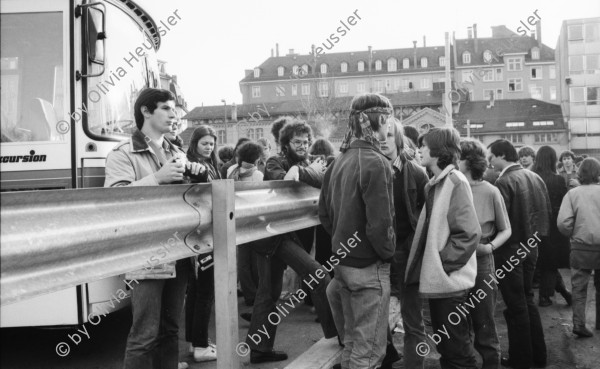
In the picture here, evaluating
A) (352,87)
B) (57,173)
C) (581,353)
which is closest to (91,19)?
(57,173)

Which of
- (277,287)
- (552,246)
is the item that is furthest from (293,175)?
(552,246)

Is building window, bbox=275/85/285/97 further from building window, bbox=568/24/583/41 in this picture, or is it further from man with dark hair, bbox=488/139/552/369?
man with dark hair, bbox=488/139/552/369

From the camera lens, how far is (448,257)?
4.16 metres

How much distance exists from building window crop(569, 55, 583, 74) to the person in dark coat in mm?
58195

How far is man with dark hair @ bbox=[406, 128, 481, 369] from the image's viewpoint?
416 cm

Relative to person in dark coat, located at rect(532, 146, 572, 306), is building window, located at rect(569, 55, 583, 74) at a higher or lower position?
higher

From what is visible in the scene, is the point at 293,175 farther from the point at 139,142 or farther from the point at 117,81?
the point at 117,81

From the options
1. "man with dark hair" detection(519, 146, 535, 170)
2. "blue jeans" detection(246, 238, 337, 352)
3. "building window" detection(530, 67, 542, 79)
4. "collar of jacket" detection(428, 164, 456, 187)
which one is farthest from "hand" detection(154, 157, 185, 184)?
"building window" detection(530, 67, 542, 79)

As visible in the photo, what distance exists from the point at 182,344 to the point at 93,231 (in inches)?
168

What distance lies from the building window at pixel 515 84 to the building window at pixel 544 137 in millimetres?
26711

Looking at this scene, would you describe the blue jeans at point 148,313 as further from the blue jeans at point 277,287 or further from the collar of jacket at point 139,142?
the blue jeans at point 277,287

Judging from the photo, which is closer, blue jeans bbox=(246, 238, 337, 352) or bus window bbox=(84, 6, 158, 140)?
blue jeans bbox=(246, 238, 337, 352)

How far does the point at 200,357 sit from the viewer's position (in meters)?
5.46

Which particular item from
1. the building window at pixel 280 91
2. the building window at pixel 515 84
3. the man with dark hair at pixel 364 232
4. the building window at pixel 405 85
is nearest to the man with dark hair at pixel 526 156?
the man with dark hair at pixel 364 232
